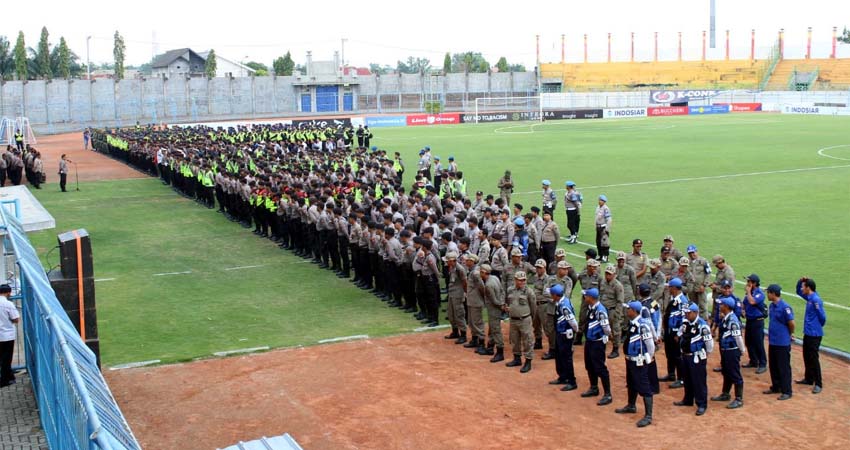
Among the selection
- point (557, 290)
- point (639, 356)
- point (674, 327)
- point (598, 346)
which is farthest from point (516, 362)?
point (639, 356)

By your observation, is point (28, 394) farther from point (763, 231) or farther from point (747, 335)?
point (763, 231)

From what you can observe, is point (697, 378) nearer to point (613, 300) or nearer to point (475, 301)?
point (613, 300)

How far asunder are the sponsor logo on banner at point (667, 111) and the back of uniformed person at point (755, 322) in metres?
67.3

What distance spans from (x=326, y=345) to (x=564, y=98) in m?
71.4

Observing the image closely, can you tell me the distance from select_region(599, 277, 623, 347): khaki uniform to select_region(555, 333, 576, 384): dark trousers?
145cm

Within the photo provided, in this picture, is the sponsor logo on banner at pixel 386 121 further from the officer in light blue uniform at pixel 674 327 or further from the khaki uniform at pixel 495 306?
the officer in light blue uniform at pixel 674 327

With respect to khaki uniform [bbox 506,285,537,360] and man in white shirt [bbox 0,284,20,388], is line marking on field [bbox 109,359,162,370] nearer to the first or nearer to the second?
man in white shirt [bbox 0,284,20,388]

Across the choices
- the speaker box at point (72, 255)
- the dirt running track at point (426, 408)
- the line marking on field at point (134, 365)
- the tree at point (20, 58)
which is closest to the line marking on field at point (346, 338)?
the dirt running track at point (426, 408)

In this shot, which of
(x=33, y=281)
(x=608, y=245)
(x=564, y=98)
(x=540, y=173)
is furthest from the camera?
(x=564, y=98)

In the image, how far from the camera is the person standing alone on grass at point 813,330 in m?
11.3

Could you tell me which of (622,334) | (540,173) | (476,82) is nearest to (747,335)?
(622,334)

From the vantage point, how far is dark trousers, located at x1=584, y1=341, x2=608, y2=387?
11.3 m

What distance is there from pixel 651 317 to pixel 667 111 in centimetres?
6961

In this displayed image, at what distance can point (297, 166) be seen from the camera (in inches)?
1104
